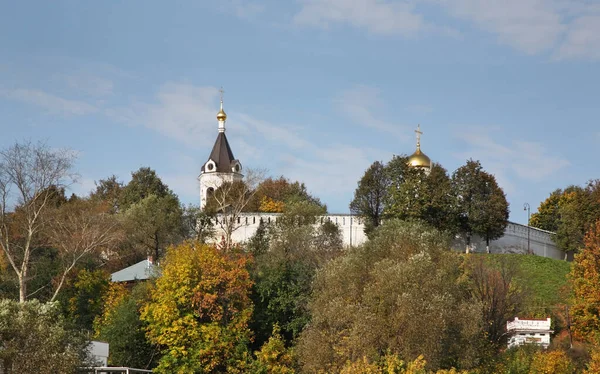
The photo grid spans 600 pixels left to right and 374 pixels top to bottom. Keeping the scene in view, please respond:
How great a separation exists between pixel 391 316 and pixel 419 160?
36.4m

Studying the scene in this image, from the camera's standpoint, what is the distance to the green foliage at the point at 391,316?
35.0 metres

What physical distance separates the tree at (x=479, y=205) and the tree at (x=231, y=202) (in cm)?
1360

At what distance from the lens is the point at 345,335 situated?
122 ft

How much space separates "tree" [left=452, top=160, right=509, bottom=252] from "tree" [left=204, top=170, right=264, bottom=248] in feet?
44.6

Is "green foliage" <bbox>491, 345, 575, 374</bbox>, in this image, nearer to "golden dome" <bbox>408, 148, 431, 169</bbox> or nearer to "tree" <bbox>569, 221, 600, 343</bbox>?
"tree" <bbox>569, 221, 600, 343</bbox>

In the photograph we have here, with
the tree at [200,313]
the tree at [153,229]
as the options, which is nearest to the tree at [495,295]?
the tree at [200,313]

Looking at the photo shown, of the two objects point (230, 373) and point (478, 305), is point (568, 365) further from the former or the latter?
point (230, 373)

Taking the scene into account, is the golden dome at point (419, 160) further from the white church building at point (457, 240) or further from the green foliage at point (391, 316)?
the green foliage at point (391, 316)

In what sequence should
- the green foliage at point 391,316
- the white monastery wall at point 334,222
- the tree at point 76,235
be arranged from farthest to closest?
the white monastery wall at point 334,222 < the tree at point 76,235 < the green foliage at point 391,316

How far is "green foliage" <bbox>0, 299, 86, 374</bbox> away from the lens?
2541 cm

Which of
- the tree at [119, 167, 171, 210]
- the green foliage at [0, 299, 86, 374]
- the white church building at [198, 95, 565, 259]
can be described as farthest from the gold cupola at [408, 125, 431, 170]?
the green foliage at [0, 299, 86, 374]

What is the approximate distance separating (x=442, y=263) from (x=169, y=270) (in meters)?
11.9

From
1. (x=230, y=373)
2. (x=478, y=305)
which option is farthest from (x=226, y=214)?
(x=478, y=305)

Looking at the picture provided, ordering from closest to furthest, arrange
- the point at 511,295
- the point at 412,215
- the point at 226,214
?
the point at 511,295 < the point at 412,215 < the point at 226,214
